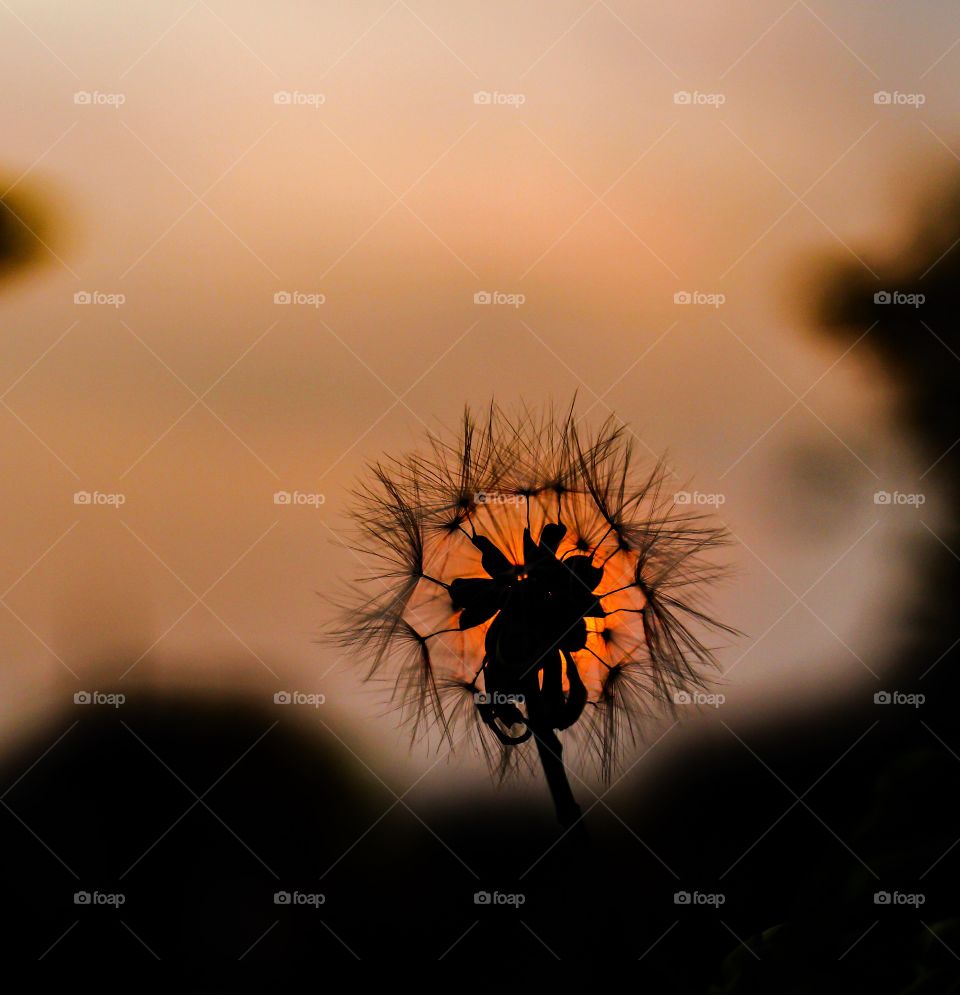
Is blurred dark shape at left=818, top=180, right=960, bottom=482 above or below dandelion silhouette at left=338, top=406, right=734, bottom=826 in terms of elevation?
above

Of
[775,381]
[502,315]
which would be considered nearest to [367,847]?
[502,315]

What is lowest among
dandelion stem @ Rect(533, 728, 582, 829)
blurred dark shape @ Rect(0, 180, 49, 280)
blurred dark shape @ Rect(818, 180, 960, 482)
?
dandelion stem @ Rect(533, 728, 582, 829)

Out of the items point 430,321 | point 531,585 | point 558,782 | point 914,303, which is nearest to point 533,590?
point 531,585

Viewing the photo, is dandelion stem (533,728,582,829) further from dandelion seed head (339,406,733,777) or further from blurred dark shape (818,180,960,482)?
blurred dark shape (818,180,960,482)

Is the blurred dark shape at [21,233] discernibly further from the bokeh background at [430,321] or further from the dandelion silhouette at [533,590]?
the dandelion silhouette at [533,590]

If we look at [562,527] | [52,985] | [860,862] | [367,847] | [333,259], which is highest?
[333,259]

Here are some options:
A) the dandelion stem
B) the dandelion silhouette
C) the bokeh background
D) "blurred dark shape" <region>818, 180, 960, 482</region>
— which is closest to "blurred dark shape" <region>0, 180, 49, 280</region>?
the bokeh background

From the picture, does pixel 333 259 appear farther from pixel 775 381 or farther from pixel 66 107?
pixel 775 381
